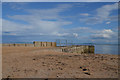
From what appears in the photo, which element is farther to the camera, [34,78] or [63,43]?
[63,43]

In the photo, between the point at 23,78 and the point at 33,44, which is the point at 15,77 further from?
the point at 33,44

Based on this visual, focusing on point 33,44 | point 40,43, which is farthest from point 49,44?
point 33,44

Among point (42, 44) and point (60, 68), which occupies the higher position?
point (42, 44)

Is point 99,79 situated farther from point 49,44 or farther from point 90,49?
point 90,49

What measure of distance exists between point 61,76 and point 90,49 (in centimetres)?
4056

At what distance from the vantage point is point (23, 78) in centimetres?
458

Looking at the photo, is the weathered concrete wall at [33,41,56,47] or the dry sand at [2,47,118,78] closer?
the dry sand at [2,47,118,78]

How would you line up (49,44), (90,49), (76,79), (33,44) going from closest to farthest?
(76,79)
(33,44)
(49,44)
(90,49)

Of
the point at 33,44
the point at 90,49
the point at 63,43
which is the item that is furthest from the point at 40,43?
the point at 90,49

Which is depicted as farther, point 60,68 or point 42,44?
point 42,44

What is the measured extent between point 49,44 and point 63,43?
5.79 metres

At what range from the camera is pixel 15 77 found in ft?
15.5

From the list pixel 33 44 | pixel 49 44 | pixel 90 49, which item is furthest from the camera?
pixel 90 49

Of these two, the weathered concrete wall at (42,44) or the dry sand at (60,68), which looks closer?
the dry sand at (60,68)
